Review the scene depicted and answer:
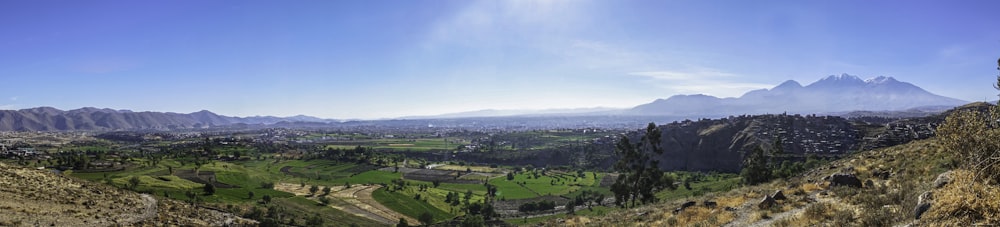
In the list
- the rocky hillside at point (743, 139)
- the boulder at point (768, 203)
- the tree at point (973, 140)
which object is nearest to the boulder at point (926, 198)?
the tree at point (973, 140)

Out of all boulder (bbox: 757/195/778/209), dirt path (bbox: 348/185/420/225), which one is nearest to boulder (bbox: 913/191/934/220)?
boulder (bbox: 757/195/778/209)

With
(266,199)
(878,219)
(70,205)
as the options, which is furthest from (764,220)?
(266,199)

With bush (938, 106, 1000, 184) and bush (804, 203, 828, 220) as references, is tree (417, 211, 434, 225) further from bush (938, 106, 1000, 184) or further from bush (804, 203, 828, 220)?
bush (938, 106, 1000, 184)

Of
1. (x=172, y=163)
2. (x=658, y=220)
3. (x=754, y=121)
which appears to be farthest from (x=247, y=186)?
(x=754, y=121)

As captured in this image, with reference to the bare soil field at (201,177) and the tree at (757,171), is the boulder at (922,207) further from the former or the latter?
the bare soil field at (201,177)

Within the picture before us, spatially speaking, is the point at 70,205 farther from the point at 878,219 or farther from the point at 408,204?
the point at 408,204
